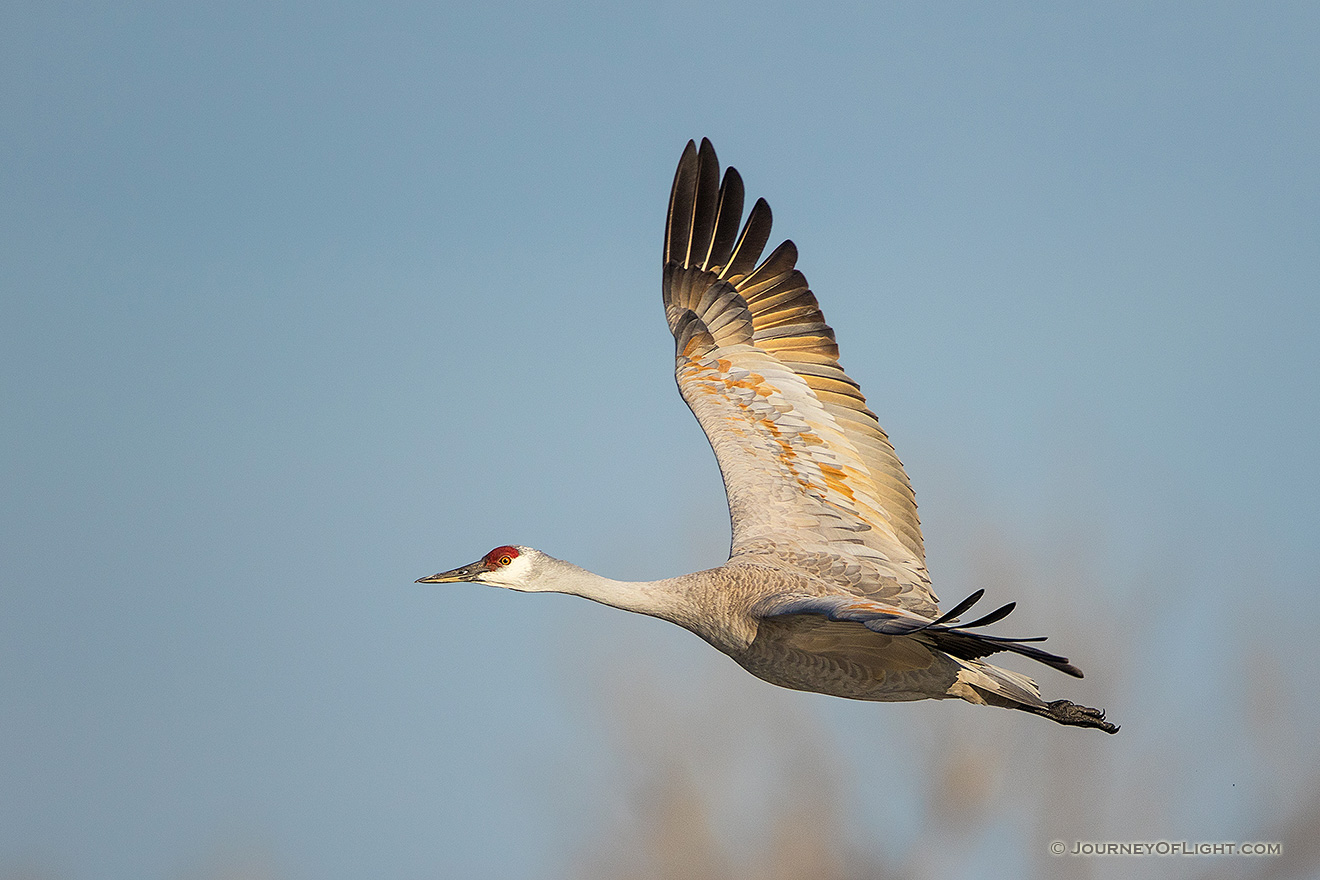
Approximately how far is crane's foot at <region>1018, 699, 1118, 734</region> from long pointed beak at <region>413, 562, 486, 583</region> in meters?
4.67

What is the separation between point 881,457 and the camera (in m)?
11.7

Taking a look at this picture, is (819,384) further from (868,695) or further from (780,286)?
(868,695)

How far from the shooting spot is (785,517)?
11.2 metres

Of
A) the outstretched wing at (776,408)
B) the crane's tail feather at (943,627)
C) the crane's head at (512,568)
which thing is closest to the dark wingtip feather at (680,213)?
the outstretched wing at (776,408)

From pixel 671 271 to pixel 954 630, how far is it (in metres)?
6.32

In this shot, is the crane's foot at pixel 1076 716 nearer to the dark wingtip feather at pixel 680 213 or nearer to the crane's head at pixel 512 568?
the crane's head at pixel 512 568

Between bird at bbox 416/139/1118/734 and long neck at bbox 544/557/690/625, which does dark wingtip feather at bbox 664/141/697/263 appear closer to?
bird at bbox 416/139/1118/734

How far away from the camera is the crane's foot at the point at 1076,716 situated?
10.4 metres

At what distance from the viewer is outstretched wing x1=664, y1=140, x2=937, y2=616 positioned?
1102 cm

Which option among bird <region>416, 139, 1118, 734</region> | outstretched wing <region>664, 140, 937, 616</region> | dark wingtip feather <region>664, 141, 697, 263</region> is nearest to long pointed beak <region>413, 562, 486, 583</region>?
bird <region>416, 139, 1118, 734</region>

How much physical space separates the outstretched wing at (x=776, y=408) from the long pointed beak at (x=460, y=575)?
217cm

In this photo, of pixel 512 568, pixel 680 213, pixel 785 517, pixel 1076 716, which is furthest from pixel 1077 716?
pixel 680 213

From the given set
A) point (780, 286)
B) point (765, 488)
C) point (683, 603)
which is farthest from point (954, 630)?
point (780, 286)

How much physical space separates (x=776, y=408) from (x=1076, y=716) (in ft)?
12.0
